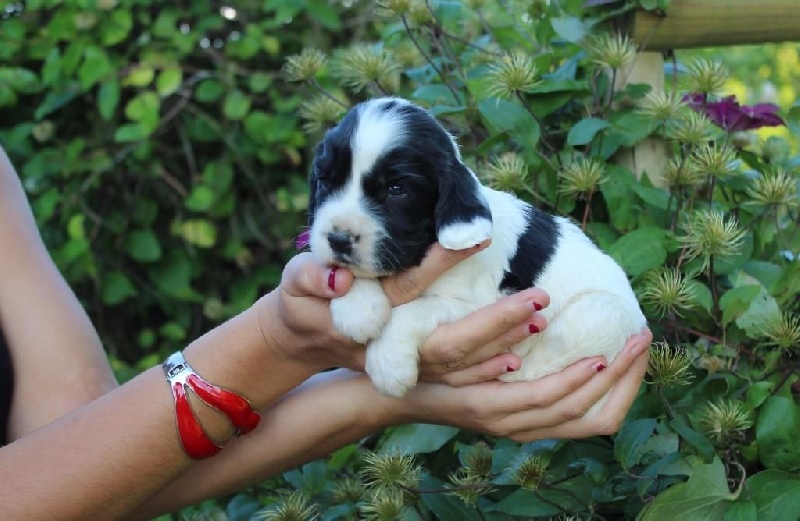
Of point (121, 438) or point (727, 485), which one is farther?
point (121, 438)

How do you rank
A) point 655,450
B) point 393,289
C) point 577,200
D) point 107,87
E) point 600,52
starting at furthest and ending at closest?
1. point 107,87
2. point 577,200
3. point 600,52
4. point 655,450
5. point 393,289

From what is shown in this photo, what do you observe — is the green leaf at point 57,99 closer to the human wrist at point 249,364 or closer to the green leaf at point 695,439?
the human wrist at point 249,364

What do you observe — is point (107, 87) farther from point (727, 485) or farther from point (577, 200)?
point (727, 485)

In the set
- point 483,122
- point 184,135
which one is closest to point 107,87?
point 184,135

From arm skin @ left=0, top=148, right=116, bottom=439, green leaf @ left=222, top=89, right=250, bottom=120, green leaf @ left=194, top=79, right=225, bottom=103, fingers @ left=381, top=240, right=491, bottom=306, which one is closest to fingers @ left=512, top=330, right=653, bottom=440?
fingers @ left=381, top=240, right=491, bottom=306

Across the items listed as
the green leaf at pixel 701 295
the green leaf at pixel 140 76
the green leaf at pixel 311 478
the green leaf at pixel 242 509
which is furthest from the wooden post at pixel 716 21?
the green leaf at pixel 140 76

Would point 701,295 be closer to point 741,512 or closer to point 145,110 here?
point 741,512

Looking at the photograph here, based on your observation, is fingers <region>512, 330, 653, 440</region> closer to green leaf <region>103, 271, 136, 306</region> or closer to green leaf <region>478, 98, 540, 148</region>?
green leaf <region>478, 98, 540, 148</region>
